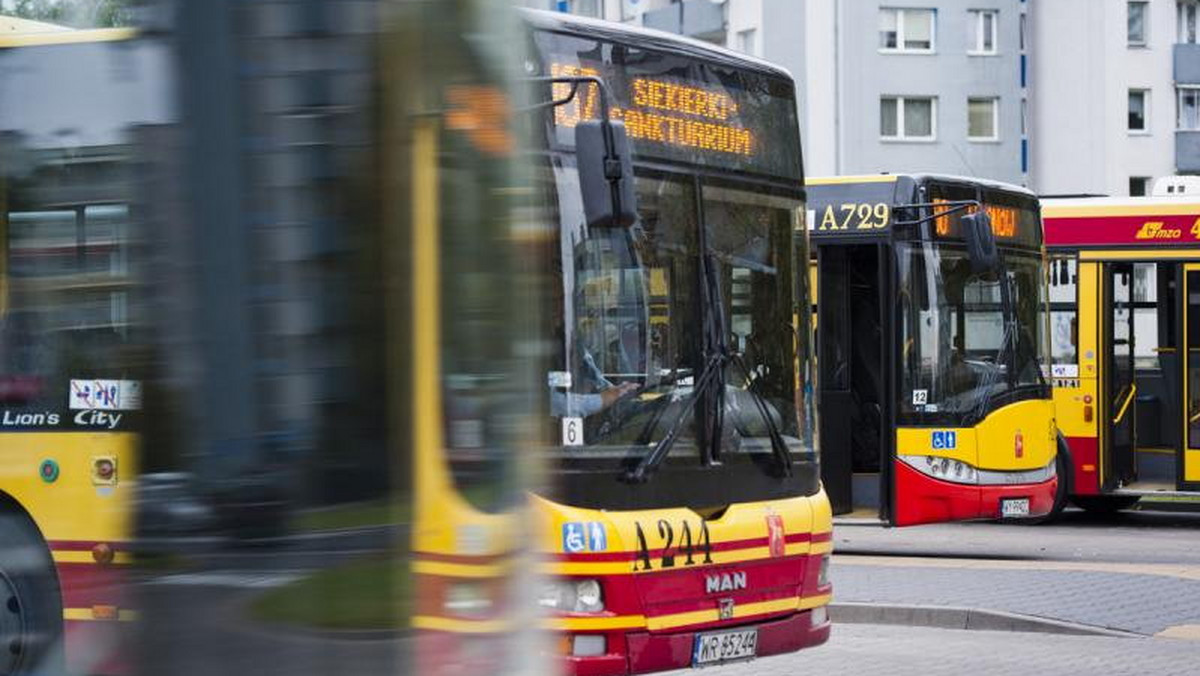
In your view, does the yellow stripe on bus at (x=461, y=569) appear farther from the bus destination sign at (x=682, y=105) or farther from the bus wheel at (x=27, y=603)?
the bus destination sign at (x=682, y=105)

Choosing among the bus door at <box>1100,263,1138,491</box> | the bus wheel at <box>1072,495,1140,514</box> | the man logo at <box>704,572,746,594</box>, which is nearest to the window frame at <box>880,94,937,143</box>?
the bus wheel at <box>1072,495,1140,514</box>

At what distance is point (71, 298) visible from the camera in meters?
2.68

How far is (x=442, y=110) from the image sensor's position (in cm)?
272

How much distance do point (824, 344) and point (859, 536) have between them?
3.32 meters

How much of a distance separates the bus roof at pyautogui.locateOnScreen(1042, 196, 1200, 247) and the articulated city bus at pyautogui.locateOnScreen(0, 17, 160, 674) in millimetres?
17757

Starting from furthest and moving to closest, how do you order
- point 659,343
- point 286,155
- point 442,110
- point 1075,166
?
1. point 1075,166
2. point 659,343
3. point 442,110
4. point 286,155

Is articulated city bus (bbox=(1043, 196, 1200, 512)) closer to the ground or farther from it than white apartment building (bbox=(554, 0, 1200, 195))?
closer to the ground

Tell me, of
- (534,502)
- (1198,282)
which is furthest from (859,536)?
(534,502)

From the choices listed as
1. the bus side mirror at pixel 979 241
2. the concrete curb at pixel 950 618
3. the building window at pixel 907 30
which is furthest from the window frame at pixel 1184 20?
the concrete curb at pixel 950 618

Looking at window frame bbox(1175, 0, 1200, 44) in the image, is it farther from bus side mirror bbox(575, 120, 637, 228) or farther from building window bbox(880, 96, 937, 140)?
bus side mirror bbox(575, 120, 637, 228)

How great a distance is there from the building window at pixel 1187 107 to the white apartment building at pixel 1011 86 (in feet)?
0.14

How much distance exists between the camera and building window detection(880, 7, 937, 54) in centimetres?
5525

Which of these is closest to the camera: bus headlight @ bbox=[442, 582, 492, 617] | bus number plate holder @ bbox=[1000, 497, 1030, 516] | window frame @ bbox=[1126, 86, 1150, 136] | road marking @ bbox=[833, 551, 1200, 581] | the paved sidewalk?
bus headlight @ bbox=[442, 582, 492, 617]

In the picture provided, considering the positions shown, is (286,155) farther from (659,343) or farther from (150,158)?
(659,343)
